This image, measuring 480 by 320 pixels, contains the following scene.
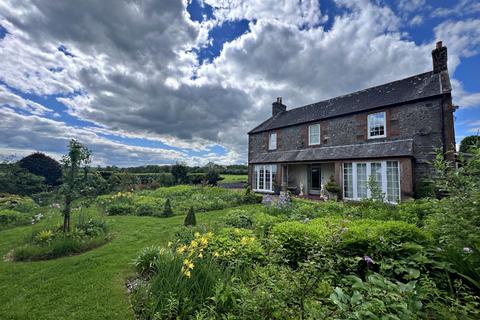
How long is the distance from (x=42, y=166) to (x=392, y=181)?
87.5 feet

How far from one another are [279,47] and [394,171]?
9.73 meters

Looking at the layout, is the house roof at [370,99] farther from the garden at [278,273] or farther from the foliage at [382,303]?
the foliage at [382,303]

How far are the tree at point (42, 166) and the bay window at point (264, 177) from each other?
1664cm

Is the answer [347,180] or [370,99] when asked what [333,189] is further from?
[370,99]

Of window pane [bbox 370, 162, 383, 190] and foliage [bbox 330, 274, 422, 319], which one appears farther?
window pane [bbox 370, 162, 383, 190]

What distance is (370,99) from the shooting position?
15.0 metres

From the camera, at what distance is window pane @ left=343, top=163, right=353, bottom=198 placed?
1354cm

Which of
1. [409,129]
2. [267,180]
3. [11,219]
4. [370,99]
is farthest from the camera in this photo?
[267,180]

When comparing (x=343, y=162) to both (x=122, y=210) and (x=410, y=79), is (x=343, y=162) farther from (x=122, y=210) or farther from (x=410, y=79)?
(x=122, y=210)

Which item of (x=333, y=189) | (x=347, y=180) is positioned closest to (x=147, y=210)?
(x=333, y=189)

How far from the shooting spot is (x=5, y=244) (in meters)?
5.85

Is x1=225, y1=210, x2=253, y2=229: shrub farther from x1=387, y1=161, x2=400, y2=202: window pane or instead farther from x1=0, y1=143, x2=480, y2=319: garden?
x1=387, y1=161, x2=400, y2=202: window pane

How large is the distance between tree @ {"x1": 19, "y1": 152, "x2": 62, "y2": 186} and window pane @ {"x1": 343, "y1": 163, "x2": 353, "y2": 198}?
22.0 meters

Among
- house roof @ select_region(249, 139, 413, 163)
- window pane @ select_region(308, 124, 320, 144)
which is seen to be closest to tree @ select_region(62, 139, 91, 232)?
house roof @ select_region(249, 139, 413, 163)
